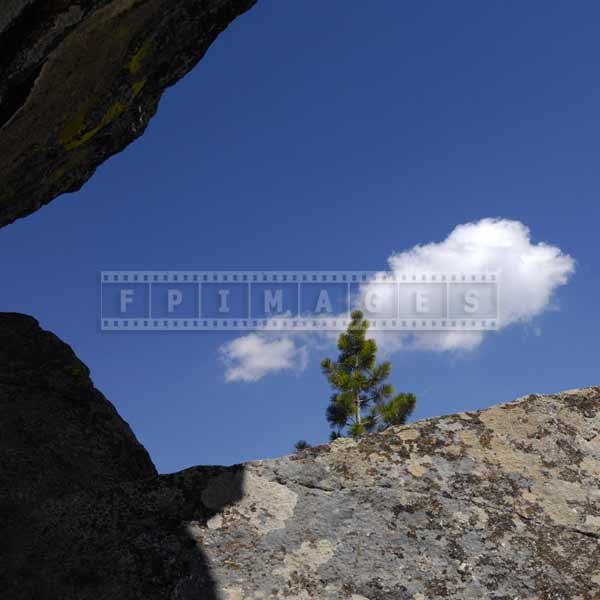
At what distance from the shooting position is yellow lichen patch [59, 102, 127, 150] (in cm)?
452

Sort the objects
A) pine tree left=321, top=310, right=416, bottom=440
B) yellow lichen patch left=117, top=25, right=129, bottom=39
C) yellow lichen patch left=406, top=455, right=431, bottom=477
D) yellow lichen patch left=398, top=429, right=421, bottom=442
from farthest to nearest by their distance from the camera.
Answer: pine tree left=321, top=310, right=416, bottom=440 → yellow lichen patch left=117, top=25, right=129, bottom=39 → yellow lichen patch left=398, top=429, right=421, bottom=442 → yellow lichen patch left=406, top=455, right=431, bottom=477

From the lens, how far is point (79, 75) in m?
3.90

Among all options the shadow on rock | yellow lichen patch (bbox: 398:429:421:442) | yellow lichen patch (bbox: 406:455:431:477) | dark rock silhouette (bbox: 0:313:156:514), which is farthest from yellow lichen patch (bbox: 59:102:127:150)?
yellow lichen patch (bbox: 406:455:431:477)

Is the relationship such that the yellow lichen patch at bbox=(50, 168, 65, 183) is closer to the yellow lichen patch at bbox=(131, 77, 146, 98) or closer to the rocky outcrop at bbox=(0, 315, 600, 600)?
the yellow lichen patch at bbox=(131, 77, 146, 98)

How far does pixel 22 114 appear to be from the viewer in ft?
12.4

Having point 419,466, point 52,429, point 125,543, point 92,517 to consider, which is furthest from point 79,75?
point 419,466

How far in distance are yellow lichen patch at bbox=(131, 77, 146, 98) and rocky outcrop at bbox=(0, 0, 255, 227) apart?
10mm

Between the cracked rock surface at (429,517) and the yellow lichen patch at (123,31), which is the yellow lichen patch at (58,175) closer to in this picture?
the yellow lichen patch at (123,31)

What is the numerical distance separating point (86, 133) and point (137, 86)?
0.50 m

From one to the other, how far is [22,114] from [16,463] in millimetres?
2073

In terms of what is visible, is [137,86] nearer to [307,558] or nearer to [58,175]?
[58,175]

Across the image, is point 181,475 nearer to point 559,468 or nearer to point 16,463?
point 16,463

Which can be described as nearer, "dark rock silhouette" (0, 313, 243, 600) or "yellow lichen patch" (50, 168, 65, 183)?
"dark rock silhouette" (0, 313, 243, 600)

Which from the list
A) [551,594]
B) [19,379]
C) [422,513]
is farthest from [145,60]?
[551,594]
